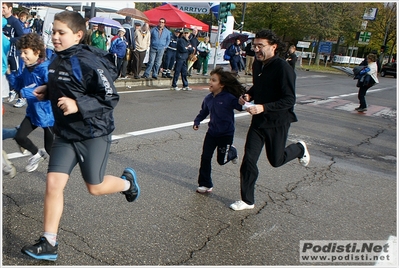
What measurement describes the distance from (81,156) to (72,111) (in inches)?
15.4

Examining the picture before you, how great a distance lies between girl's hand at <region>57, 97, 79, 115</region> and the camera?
282 centimetres

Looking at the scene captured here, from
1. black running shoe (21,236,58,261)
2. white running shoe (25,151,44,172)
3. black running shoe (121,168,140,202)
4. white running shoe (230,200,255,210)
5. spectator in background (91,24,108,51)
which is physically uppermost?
spectator in background (91,24,108,51)

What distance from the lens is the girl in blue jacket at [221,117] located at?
178 inches

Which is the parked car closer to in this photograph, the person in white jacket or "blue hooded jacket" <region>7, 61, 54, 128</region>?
the person in white jacket

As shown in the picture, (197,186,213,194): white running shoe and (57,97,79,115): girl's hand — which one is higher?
(57,97,79,115): girl's hand

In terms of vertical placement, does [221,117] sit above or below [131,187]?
above

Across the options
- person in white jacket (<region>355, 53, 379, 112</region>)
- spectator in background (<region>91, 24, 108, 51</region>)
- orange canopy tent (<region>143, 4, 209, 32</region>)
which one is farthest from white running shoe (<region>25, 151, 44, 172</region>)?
orange canopy tent (<region>143, 4, 209, 32</region>)

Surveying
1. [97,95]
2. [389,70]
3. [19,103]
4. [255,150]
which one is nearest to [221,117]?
[255,150]

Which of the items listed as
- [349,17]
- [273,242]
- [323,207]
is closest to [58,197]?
[273,242]

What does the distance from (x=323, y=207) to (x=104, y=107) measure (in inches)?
107

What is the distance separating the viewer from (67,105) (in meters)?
2.82

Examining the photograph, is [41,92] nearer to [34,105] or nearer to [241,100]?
[34,105]

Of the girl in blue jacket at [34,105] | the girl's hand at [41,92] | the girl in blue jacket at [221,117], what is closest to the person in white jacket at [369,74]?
the girl in blue jacket at [221,117]

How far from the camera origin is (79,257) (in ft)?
10.0
